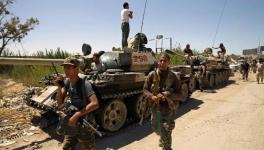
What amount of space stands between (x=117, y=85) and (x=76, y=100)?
4006 mm

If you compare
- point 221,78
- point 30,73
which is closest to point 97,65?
point 30,73

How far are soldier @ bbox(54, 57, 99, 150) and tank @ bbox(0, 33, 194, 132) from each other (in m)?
2.75

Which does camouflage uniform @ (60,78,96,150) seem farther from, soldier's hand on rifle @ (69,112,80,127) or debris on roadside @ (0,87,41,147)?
debris on roadside @ (0,87,41,147)

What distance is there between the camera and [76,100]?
411 cm

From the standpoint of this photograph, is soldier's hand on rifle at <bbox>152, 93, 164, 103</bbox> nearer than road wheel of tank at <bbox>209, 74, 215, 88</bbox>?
Yes

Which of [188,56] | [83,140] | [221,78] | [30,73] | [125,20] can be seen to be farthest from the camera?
[221,78]

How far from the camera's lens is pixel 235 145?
21.9ft

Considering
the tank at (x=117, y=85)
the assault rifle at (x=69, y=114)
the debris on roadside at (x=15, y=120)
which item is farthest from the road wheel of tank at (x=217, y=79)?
the assault rifle at (x=69, y=114)

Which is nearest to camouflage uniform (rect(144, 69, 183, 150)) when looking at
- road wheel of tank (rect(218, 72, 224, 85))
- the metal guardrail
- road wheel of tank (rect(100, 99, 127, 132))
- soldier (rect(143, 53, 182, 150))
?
soldier (rect(143, 53, 182, 150))

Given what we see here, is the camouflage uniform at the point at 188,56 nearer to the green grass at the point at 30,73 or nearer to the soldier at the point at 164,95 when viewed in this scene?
the green grass at the point at 30,73

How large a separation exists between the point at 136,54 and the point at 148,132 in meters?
2.92

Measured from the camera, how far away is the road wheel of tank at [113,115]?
7.75m

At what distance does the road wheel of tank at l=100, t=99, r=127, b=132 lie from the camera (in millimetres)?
7746

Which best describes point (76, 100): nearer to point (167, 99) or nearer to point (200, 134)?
point (167, 99)
